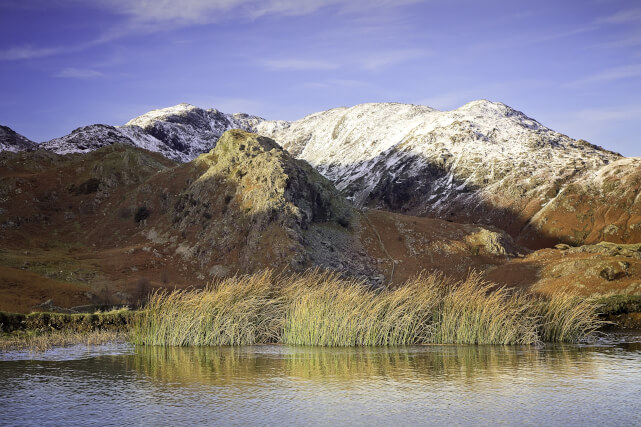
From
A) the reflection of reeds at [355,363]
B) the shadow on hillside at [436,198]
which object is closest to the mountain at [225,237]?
the shadow on hillside at [436,198]

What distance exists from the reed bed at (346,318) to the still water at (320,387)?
4.80 feet

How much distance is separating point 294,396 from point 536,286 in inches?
2048

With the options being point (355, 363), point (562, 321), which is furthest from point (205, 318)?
point (562, 321)

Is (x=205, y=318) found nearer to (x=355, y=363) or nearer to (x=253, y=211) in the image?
(x=355, y=363)

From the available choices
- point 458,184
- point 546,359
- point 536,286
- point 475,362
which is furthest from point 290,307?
point 458,184

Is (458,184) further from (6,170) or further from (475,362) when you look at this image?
(475,362)

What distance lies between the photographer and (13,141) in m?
176

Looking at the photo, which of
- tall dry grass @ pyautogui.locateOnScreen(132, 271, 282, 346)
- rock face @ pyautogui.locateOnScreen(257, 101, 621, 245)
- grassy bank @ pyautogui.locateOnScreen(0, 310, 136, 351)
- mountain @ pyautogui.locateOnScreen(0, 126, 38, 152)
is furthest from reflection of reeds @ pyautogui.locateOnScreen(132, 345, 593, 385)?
mountain @ pyautogui.locateOnScreen(0, 126, 38, 152)

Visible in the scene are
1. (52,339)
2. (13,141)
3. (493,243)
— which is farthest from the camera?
(13,141)

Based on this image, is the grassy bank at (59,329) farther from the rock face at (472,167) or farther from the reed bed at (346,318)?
the rock face at (472,167)

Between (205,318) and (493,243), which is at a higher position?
(493,243)

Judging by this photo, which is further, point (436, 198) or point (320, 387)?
point (436, 198)

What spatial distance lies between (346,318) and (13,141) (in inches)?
6982

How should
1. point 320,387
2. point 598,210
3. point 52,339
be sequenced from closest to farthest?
point 320,387 < point 52,339 < point 598,210
